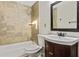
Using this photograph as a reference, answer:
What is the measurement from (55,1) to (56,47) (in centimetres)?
124

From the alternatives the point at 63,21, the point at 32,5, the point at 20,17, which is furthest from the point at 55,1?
the point at 20,17

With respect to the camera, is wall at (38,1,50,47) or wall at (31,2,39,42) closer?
wall at (38,1,50,47)

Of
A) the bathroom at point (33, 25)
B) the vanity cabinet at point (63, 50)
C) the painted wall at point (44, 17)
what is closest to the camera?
the vanity cabinet at point (63, 50)

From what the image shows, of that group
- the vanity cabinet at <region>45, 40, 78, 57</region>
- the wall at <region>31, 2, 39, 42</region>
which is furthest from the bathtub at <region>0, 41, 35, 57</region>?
the vanity cabinet at <region>45, 40, 78, 57</region>

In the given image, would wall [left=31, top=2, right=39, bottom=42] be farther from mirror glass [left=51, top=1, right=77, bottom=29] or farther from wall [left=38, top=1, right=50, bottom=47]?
mirror glass [left=51, top=1, right=77, bottom=29]

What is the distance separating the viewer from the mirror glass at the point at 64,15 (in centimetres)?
201

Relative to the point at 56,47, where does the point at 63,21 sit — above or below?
above

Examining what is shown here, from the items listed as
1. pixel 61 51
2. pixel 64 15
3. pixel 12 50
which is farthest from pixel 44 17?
pixel 61 51

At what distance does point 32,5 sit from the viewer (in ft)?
10.6

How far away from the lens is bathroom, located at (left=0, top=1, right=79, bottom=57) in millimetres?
2156

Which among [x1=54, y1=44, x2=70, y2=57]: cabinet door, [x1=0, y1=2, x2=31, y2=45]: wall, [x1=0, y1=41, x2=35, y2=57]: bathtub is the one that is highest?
[x1=0, y1=2, x2=31, y2=45]: wall

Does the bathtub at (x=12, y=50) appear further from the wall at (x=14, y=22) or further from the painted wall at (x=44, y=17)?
the painted wall at (x=44, y=17)

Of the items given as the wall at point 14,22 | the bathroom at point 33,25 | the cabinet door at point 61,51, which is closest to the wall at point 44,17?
the bathroom at point 33,25

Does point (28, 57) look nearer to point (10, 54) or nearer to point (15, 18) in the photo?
point (10, 54)
